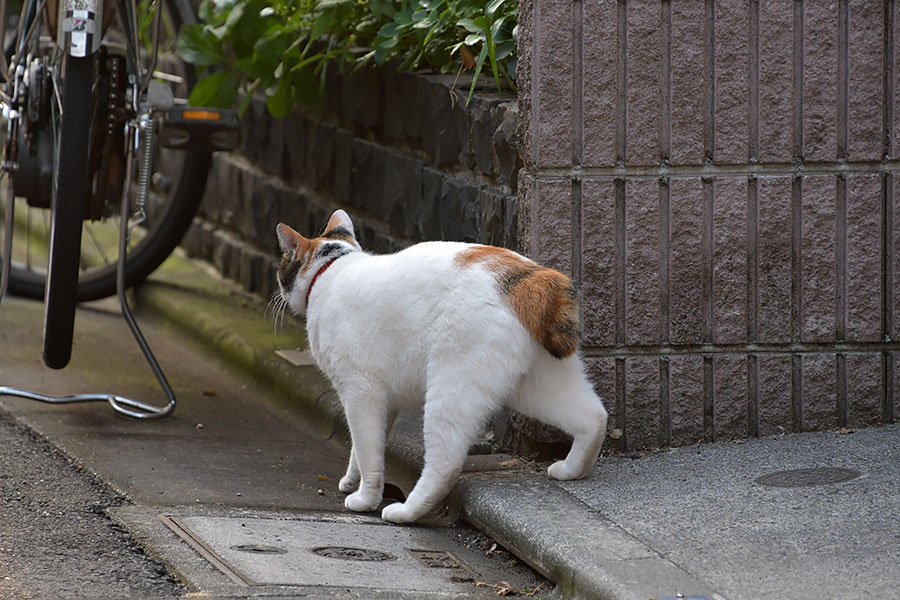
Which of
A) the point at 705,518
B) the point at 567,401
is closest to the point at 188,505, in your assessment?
the point at 567,401

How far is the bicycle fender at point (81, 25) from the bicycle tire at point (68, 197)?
1.9 inches

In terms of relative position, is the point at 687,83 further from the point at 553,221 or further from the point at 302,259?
the point at 302,259

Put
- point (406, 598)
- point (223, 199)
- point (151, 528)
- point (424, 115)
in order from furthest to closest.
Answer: point (223, 199), point (424, 115), point (151, 528), point (406, 598)

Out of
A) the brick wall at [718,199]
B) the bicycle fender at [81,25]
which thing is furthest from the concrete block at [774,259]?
the bicycle fender at [81,25]

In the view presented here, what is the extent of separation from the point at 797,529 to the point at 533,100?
141 centimetres

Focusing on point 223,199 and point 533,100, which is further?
point 223,199

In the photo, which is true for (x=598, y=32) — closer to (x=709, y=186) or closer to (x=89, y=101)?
(x=709, y=186)

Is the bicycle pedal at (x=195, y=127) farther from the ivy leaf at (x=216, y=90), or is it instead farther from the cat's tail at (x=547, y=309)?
the cat's tail at (x=547, y=309)

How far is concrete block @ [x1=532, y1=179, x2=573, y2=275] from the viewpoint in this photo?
3.77m

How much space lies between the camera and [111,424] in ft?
14.8

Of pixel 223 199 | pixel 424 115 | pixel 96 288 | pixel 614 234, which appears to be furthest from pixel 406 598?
pixel 223 199

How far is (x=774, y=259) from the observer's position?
12.7 feet

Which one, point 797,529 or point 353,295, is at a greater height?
point 353,295

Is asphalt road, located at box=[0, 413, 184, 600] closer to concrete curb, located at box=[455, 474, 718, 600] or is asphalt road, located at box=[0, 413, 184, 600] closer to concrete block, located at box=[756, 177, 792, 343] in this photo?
concrete curb, located at box=[455, 474, 718, 600]
